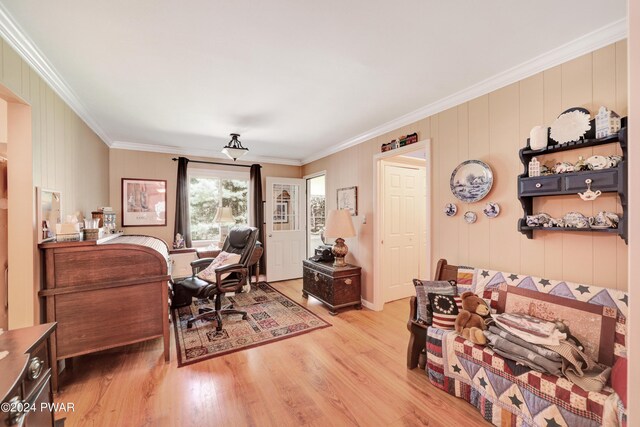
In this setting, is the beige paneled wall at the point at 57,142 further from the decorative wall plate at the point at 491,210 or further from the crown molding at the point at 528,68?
the decorative wall plate at the point at 491,210

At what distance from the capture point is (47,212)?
202cm

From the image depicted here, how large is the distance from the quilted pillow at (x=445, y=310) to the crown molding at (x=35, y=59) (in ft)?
10.6

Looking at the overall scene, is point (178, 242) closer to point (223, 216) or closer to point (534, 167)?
point (223, 216)

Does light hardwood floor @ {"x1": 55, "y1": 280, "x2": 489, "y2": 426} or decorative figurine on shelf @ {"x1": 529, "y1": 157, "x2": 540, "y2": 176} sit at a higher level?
decorative figurine on shelf @ {"x1": 529, "y1": 157, "x2": 540, "y2": 176}

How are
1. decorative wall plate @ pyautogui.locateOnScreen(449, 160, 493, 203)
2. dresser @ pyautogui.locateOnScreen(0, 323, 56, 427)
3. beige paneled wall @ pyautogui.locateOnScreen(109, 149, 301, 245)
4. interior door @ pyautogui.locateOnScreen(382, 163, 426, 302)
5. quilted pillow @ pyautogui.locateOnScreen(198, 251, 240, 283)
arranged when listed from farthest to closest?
beige paneled wall @ pyautogui.locateOnScreen(109, 149, 301, 245), interior door @ pyautogui.locateOnScreen(382, 163, 426, 302), quilted pillow @ pyautogui.locateOnScreen(198, 251, 240, 283), decorative wall plate @ pyautogui.locateOnScreen(449, 160, 493, 203), dresser @ pyautogui.locateOnScreen(0, 323, 56, 427)

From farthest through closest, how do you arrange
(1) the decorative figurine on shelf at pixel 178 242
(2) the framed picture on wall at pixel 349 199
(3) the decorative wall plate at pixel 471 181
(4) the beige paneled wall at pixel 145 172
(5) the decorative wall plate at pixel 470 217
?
(1) the decorative figurine on shelf at pixel 178 242 < (4) the beige paneled wall at pixel 145 172 < (2) the framed picture on wall at pixel 349 199 < (5) the decorative wall plate at pixel 470 217 < (3) the decorative wall plate at pixel 471 181

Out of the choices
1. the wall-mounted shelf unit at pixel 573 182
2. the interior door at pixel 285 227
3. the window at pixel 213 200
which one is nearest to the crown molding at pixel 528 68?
the wall-mounted shelf unit at pixel 573 182

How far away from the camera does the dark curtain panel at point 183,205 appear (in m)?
4.33

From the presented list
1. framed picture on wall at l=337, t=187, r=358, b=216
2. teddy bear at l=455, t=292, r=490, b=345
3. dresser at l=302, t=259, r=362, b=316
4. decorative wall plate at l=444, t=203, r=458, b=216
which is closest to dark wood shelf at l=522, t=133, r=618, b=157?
decorative wall plate at l=444, t=203, r=458, b=216

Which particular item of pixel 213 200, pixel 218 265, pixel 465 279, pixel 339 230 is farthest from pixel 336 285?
pixel 213 200

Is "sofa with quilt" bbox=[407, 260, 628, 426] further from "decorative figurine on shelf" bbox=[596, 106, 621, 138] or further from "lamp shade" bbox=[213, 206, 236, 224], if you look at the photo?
"lamp shade" bbox=[213, 206, 236, 224]

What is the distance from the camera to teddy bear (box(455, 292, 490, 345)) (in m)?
1.81

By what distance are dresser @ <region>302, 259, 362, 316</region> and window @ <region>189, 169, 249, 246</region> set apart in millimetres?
1996

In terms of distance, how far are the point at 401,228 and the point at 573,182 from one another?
7.60 ft
